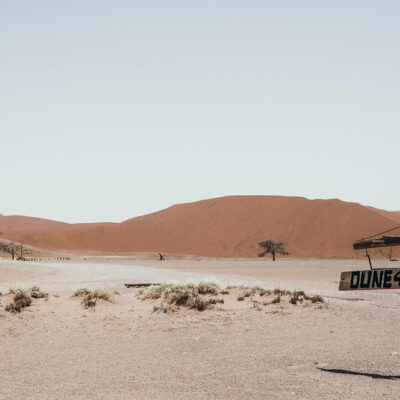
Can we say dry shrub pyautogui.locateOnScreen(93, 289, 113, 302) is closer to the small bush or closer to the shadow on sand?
the small bush

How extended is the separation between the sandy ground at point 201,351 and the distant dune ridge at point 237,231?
7467 centimetres

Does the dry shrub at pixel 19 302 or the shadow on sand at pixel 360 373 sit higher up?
the dry shrub at pixel 19 302

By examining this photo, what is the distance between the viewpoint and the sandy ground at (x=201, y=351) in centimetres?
734

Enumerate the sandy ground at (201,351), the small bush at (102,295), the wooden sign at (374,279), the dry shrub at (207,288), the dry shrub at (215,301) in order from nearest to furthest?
the sandy ground at (201,351) < the wooden sign at (374,279) < the dry shrub at (215,301) < the small bush at (102,295) < the dry shrub at (207,288)

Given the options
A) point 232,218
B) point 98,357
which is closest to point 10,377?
point 98,357

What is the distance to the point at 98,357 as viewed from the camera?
32.0ft

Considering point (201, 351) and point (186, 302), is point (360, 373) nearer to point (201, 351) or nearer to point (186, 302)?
point (201, 351)

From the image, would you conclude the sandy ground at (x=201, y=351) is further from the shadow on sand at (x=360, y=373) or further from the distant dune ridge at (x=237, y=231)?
the distant dune ridge at (x=237, y=231)

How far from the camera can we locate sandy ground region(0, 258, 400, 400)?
7344 mm

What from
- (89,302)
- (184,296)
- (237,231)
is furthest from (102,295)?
(237,231)

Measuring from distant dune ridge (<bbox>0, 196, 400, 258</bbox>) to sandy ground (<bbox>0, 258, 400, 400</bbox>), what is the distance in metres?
74.7

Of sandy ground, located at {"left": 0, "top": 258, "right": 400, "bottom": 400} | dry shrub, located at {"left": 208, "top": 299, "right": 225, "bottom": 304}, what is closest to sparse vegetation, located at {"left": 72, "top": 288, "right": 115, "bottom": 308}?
sandy ground, located at {"left": 0, "top": 258, "right": 400, "bottom": 400}

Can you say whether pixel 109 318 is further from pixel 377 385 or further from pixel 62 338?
pixel 377 385

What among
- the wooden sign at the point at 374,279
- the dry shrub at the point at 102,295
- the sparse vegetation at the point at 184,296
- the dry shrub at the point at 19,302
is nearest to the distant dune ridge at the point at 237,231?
the sparse vegetation at the point at 184,296
